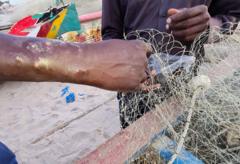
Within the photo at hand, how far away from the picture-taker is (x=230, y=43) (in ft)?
4.79

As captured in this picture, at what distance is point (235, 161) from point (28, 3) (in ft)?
14.1

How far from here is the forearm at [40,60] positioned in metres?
Result: 0.73

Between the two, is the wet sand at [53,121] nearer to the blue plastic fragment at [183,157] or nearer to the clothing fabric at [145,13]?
the clothing fabric at [145,13]

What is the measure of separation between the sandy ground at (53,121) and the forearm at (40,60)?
6.37 feet

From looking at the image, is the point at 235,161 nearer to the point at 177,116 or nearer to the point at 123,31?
the point at 177,116

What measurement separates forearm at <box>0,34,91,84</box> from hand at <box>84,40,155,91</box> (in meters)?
0.03

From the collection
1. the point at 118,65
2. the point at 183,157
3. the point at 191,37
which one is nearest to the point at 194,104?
the point at 183,157

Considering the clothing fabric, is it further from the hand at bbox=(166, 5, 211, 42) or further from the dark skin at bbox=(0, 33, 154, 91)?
the dark skin at bbox=(0, 33, 154, 91)

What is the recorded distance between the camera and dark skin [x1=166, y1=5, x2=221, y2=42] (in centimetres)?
123

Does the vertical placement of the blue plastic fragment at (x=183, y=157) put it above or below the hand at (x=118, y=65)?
below

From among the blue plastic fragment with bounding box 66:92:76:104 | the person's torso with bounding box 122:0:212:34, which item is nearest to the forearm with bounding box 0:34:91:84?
the person's torso with bounding box 122:0:212:34

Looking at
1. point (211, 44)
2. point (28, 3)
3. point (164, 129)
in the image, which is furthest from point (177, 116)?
point (28, 3)

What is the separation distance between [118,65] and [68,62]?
13cm

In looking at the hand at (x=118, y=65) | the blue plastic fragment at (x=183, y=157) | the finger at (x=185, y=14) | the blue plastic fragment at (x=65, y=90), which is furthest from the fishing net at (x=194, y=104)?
the blue plastic fragment at (x=65, y=90)
